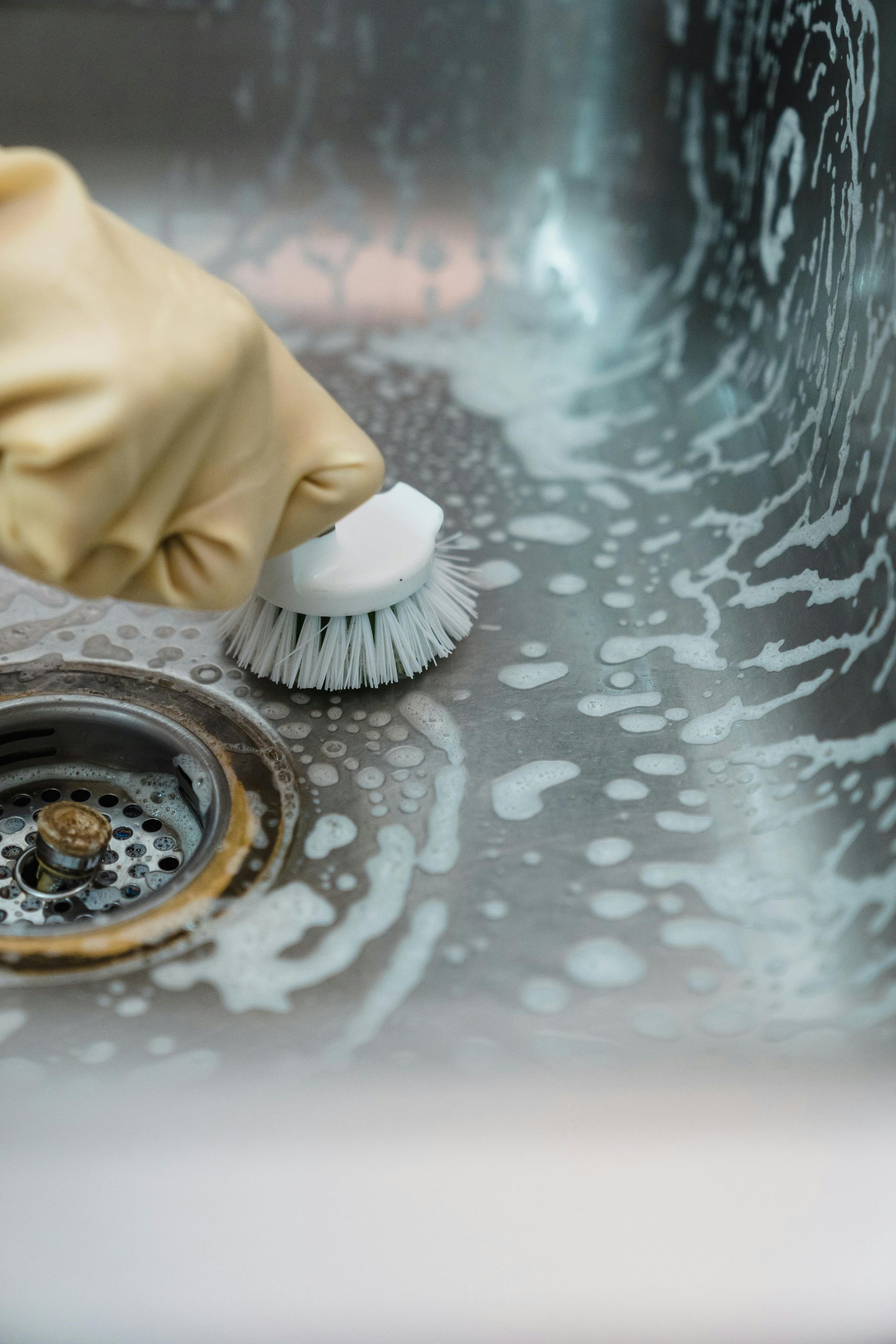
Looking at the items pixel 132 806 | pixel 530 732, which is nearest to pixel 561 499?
pixel 530 732

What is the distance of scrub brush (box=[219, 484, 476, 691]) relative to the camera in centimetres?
55

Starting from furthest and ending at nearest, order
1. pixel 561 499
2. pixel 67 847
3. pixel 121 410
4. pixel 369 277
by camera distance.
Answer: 1. pixel 369 277
2. pixel 561 499
3. pixel 67 847
4. pixel 121 410

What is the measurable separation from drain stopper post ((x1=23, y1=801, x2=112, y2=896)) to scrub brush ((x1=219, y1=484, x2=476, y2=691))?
118 millimetres

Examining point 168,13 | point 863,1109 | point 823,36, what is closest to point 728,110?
point 823,36

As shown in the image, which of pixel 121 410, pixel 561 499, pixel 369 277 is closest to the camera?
pixel 121 410

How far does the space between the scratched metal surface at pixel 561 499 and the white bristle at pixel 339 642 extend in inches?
0.5

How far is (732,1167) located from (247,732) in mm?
271

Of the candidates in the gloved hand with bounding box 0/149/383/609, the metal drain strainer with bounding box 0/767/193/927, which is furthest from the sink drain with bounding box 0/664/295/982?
the gloved hand with bounding box 0/149/383/609

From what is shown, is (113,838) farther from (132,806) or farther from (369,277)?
(369,277)

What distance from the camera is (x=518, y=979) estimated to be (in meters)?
0.47

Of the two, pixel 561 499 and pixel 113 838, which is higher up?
pixel 561 499

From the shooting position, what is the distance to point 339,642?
22.6 inches

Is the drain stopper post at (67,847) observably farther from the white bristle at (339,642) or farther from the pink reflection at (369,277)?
the pink reflection at (369,277)

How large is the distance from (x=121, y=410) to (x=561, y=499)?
0.38 m
